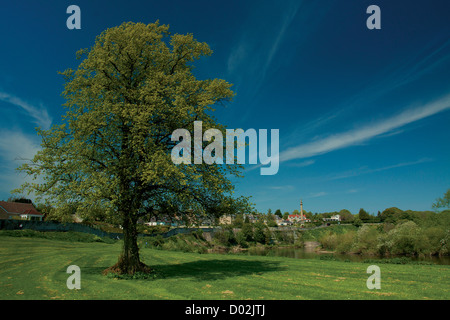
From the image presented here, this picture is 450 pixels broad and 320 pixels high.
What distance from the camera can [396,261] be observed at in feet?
88.6

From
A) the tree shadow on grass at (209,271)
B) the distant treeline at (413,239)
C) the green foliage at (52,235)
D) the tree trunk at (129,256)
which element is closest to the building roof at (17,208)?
the green foliage at (52,235)

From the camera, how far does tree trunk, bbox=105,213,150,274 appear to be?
17.5 m

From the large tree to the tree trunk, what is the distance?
0.20ft

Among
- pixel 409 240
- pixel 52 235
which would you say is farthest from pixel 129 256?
pixel 409 240

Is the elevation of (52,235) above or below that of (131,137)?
below

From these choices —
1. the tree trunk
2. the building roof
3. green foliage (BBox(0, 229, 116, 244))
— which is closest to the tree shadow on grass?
the tree trunk

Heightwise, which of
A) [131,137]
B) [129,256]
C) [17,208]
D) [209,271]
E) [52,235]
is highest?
[131,137]

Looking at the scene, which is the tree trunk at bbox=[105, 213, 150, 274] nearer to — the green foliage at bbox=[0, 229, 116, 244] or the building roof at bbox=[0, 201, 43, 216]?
the green foliage at bbox=[0, 229, 116, 244]

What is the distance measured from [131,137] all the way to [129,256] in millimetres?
7549

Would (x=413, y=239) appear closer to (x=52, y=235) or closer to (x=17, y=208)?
(x=52, y=235)

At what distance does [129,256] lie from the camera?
1777cm

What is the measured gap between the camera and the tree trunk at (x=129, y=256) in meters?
17.5
